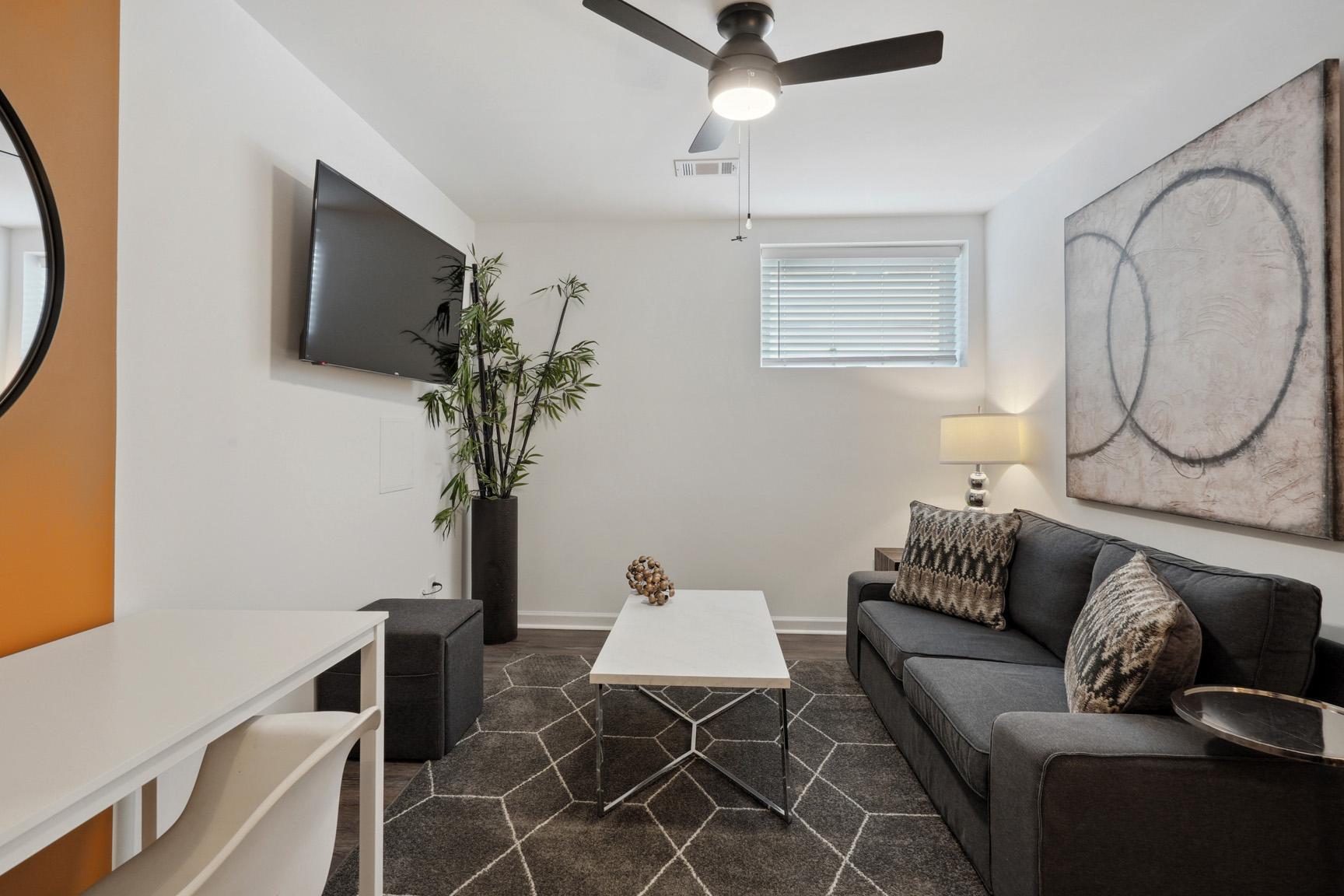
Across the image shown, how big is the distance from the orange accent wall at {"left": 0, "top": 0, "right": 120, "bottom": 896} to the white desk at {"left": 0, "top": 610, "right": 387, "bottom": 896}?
3.9 inches

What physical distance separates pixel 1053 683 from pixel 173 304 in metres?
2.85

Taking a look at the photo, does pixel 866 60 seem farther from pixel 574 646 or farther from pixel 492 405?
pixel 574 646

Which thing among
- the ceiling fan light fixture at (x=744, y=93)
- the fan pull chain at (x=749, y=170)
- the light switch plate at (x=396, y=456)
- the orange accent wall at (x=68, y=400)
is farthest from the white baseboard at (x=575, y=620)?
the ceiling fan light fixture at (x=744, y=93)

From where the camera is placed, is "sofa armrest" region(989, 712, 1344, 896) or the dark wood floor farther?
the dark wood floor

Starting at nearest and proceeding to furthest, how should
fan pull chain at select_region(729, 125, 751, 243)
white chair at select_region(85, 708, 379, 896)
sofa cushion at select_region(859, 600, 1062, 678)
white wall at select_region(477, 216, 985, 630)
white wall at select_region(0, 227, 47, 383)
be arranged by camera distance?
white chair at select_region(85, 708, 379, 896) < white wall at select_region(0, 227, 47, 383) < sofa cushion at select_region(859, 600, 1062, 678) < fan pull chain at select_region(729, 125, 751, 243) < white wall at select_region(477, 216, 985, 630)

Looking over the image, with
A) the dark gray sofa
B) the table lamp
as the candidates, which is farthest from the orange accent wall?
the table lamp

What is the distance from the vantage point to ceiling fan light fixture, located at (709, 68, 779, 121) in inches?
78.4

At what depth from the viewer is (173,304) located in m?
1.80

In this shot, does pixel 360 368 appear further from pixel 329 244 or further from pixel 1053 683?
pixel 1053 683

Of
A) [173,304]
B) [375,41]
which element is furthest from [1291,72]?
[173,304]

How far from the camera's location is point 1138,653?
1.55 meters

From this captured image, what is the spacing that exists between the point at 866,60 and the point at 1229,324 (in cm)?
141

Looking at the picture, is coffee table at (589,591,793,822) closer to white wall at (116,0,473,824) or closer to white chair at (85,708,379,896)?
white chair at (85,708,379,896)

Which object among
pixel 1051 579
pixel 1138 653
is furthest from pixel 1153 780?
pixel 1051 579
